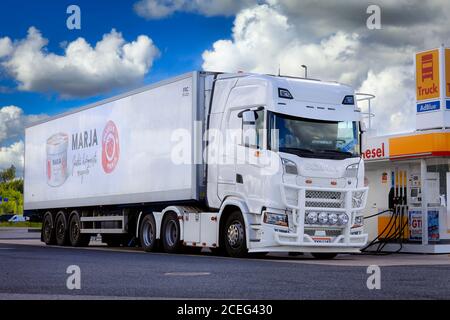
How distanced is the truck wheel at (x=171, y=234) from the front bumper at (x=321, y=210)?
3800 millimetres

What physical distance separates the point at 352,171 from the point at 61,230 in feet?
42.9

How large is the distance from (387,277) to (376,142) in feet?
41.6

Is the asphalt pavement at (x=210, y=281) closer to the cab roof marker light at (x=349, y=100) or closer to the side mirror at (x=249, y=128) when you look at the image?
the side mirror at (x=249, y=128)

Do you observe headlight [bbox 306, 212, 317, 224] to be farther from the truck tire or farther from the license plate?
the truck tire

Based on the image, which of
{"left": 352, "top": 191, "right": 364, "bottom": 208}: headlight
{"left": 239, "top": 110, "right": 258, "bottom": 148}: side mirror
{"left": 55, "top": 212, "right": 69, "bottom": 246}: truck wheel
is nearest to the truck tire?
{"left": 55, "top": 212, "right": 69, "bottom": 246}: truck wheel

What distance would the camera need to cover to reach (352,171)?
1848cm

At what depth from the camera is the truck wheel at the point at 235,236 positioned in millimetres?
18125

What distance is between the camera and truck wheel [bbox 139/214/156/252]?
71.2 feet

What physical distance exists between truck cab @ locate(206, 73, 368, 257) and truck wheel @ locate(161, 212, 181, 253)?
1.72 metres

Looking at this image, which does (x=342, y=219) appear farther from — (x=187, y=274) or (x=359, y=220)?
(x=187, y=274)

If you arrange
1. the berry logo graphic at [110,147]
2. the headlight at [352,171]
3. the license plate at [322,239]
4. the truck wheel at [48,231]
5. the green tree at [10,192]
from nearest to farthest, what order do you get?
the license plate at [322,239] < the headlight at [352,171] < the berry logo graphic at [110,147] < the truck wheel at [48,231] < the green tree at [10,192]

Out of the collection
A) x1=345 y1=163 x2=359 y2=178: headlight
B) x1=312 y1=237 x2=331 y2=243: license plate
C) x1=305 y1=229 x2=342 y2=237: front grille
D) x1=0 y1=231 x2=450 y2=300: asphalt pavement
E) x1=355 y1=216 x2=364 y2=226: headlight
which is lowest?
x1=0 y1=231 x2=450 y2=300: asphalt pavement

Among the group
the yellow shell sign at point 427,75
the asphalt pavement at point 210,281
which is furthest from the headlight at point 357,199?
the yellow shell sign at point 427,75
